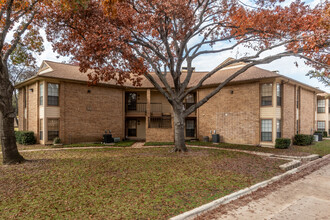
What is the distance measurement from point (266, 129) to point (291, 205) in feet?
37.0

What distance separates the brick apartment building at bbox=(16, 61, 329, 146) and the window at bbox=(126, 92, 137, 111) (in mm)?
105

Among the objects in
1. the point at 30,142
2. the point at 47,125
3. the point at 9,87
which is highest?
the point at 9,87

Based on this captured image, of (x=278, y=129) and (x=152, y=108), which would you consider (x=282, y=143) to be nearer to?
(x=278, y=129)

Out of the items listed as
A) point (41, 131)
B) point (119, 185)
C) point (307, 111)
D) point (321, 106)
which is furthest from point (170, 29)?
point (321, 106)

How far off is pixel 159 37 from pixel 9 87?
816 cm

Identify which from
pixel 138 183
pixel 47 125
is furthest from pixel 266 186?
pixel 47 125

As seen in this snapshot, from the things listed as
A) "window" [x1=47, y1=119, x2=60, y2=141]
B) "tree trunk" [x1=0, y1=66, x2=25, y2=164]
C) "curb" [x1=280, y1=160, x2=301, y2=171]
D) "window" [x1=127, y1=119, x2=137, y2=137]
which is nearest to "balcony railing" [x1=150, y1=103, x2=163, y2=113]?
"window" [x1=127, y1=119, x2=137, y2=137]

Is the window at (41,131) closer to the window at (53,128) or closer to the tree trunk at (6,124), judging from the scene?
the window at (53,128)

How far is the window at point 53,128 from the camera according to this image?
15.3m

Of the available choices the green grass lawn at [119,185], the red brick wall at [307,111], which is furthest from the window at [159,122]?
the red brick wall at [307,111]

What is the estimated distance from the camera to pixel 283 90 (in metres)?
15.7

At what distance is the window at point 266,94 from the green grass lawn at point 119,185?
6.93 m

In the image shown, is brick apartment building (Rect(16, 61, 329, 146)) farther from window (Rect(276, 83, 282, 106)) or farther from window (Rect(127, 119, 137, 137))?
window (Rect(127, 119, 137, 137))

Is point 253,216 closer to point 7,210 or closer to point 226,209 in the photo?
point 226,209
